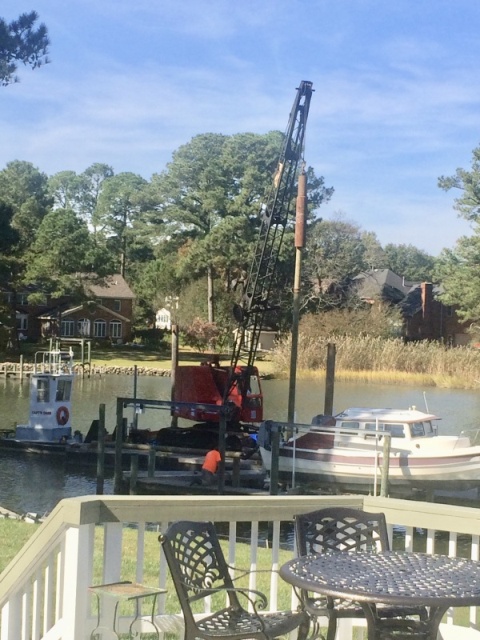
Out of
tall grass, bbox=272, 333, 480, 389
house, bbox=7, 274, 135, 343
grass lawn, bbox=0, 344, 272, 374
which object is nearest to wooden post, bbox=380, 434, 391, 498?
tall grass, bbox=272, 333, 480, 389

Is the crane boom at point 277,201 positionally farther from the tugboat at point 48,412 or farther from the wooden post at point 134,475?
the wooden post at point 134,475

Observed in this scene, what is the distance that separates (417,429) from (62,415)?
34.9 ft

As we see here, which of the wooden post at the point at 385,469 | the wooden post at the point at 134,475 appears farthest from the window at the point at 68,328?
the wooden post at the point at 385,469

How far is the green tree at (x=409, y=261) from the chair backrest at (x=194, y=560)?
97.4m

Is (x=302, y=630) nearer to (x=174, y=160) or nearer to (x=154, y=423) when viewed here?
(x=154, y=423)

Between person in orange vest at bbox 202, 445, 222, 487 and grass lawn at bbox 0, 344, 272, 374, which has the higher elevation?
grass lawn at bbox 0, 344, 272, 374

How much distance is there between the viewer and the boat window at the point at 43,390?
2605 cm

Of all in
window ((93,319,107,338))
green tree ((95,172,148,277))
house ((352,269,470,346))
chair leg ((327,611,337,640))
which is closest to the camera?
chair leg ((327,611,337,640))

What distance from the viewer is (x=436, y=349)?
47969mm

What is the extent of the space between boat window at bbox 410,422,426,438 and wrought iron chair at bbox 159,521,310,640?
1612 centimetres

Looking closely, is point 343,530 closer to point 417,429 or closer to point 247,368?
point 417,429

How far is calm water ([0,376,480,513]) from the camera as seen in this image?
20891 mm

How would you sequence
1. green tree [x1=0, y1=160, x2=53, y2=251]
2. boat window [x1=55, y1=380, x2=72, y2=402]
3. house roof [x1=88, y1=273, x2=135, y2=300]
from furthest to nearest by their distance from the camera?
green tree [x1=0, y1=160, x2=53, y2=251], house roof [x1=88, y1=273, x2=135, y2=300], boat window [x1=55, y1=380, x2=72, y2=402]

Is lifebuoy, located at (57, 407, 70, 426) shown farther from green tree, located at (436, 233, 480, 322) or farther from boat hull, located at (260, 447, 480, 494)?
green tree, located at (436, 233, 480, 322)
